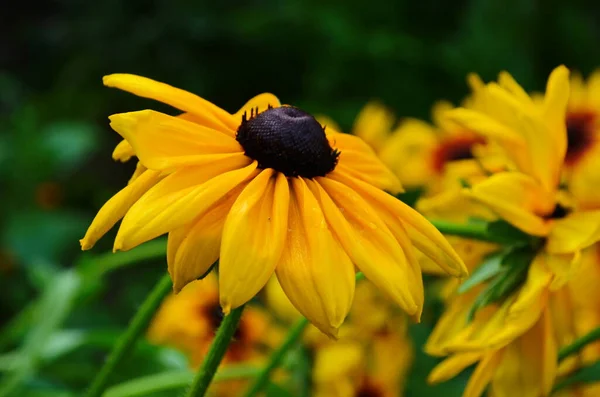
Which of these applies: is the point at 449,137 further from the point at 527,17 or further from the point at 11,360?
the point at 527,17

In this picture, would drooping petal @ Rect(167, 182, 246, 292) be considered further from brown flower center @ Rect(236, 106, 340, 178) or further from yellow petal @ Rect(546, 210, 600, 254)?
yellow petal @ Rect(546, 210, 600, 254)

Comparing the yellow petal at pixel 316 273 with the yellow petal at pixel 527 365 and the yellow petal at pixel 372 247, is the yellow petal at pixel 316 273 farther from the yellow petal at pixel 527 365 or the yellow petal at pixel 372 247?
the yellow petal at pixel 527 365

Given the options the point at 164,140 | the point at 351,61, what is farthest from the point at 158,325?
the point at 351,61

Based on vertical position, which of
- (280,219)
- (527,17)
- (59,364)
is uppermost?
(527,17)

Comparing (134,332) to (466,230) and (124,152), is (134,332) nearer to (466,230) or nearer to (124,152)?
(124,152)

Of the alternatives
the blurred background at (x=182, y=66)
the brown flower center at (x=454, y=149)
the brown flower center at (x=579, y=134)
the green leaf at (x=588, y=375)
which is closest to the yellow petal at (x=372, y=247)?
the green leaf at (x=588, y=375)

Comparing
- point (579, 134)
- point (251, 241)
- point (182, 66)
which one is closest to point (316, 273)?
point (251, 241)
